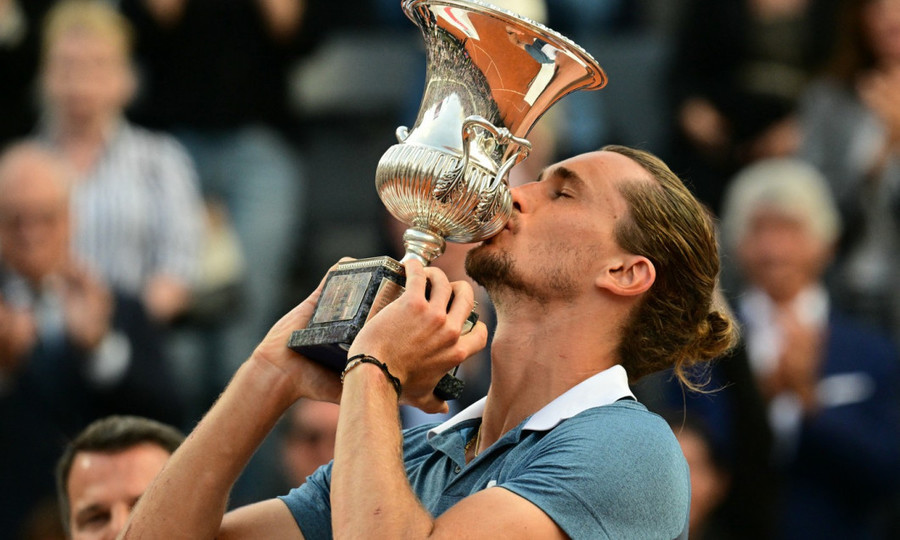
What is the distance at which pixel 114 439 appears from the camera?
4.34 m

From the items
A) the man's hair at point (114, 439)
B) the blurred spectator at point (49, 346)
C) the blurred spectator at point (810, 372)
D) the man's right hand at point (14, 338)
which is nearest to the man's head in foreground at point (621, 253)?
the man's hair at point (114, 439)

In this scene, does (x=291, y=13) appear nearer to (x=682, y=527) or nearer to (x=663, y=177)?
(x=663, y=177)

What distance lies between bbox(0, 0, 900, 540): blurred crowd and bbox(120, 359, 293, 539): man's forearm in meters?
2.75

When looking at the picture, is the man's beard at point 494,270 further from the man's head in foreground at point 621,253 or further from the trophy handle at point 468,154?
the trophy handle at point 468,154

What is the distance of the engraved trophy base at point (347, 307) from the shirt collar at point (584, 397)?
0.86 feet

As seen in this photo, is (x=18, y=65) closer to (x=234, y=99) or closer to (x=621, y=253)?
(x=234, y=99)

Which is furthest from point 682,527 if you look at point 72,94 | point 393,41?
point 393,41

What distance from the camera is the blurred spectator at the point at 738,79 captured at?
8.38 m

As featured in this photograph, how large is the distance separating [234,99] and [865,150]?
375 cm

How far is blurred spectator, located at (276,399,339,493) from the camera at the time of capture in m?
6.41

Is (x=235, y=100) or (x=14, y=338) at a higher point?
(x=235, y=100)

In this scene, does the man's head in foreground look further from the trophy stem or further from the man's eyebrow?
the trophy stem

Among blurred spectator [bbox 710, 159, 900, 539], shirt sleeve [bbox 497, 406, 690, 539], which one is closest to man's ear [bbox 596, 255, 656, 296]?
shirt sleeve [bbox 497, 406, 690, 539]

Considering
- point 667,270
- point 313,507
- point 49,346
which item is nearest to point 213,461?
point 313,507
